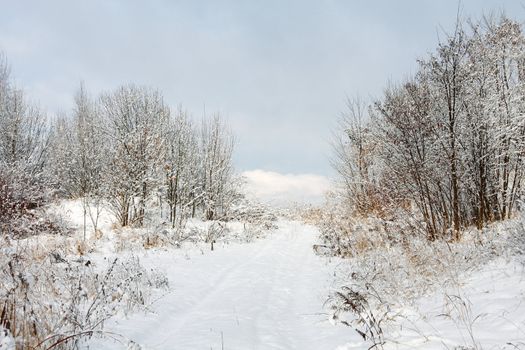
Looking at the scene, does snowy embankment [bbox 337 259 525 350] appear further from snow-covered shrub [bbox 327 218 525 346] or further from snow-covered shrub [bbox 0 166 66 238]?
snow-covered shrub [bbox 0 166 66 238]

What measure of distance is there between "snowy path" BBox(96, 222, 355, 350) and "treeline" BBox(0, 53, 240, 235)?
8307 millimetres

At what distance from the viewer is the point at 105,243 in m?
12.4

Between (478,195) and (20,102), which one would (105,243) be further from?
(20,102)

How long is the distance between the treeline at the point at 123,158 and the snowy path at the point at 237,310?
831cm

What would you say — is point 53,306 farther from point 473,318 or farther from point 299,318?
Result: point 473,318

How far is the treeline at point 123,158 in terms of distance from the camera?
1734cm

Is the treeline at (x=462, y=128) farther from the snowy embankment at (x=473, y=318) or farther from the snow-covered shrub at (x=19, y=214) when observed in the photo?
the snow-covered shrub at (x=19, y=214)

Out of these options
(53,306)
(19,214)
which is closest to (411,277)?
(53,306)

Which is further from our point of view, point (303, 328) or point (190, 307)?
point (190, 307)

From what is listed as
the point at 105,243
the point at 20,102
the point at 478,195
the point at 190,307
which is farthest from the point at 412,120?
the point at 20,102

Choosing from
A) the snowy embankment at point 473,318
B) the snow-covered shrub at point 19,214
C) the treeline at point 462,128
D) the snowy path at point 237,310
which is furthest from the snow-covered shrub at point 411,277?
the snow-covered shrub at point 19,214

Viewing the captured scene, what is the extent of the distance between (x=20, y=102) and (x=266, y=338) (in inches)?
982

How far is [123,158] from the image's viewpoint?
56.4ft

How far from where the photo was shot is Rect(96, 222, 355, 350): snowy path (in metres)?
4.13
